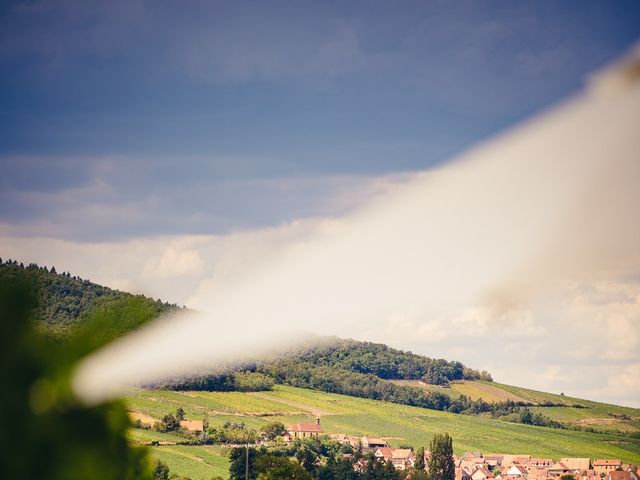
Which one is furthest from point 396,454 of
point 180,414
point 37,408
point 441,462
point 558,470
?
point 37,408

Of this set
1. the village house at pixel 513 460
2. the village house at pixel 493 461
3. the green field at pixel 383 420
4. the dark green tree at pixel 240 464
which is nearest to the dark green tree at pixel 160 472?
the dark green tree at pixel 240 464

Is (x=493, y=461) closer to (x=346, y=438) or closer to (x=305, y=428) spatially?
(x=346, y=438)

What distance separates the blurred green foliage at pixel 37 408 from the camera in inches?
159

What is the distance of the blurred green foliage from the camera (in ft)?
13.2

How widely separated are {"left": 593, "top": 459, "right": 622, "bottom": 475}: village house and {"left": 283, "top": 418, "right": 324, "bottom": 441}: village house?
47.4 metres

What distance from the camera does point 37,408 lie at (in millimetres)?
4293

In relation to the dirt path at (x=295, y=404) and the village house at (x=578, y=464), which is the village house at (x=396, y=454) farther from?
the village house at (x=578, y=464)

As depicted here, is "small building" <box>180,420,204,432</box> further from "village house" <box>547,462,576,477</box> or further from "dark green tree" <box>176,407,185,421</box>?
"village house" <box>547,462,576,477</box>

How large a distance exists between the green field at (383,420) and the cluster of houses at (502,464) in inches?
172

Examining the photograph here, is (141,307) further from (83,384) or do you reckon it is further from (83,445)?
(83,445)

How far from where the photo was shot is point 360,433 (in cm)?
15762

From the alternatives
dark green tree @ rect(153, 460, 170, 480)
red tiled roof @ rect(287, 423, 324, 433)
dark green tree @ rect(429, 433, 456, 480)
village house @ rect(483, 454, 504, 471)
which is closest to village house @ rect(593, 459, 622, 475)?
village house @ rect(483, 454, 504, 471)

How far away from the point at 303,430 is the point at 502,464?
39464 millimetres

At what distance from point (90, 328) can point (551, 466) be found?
157575mm
